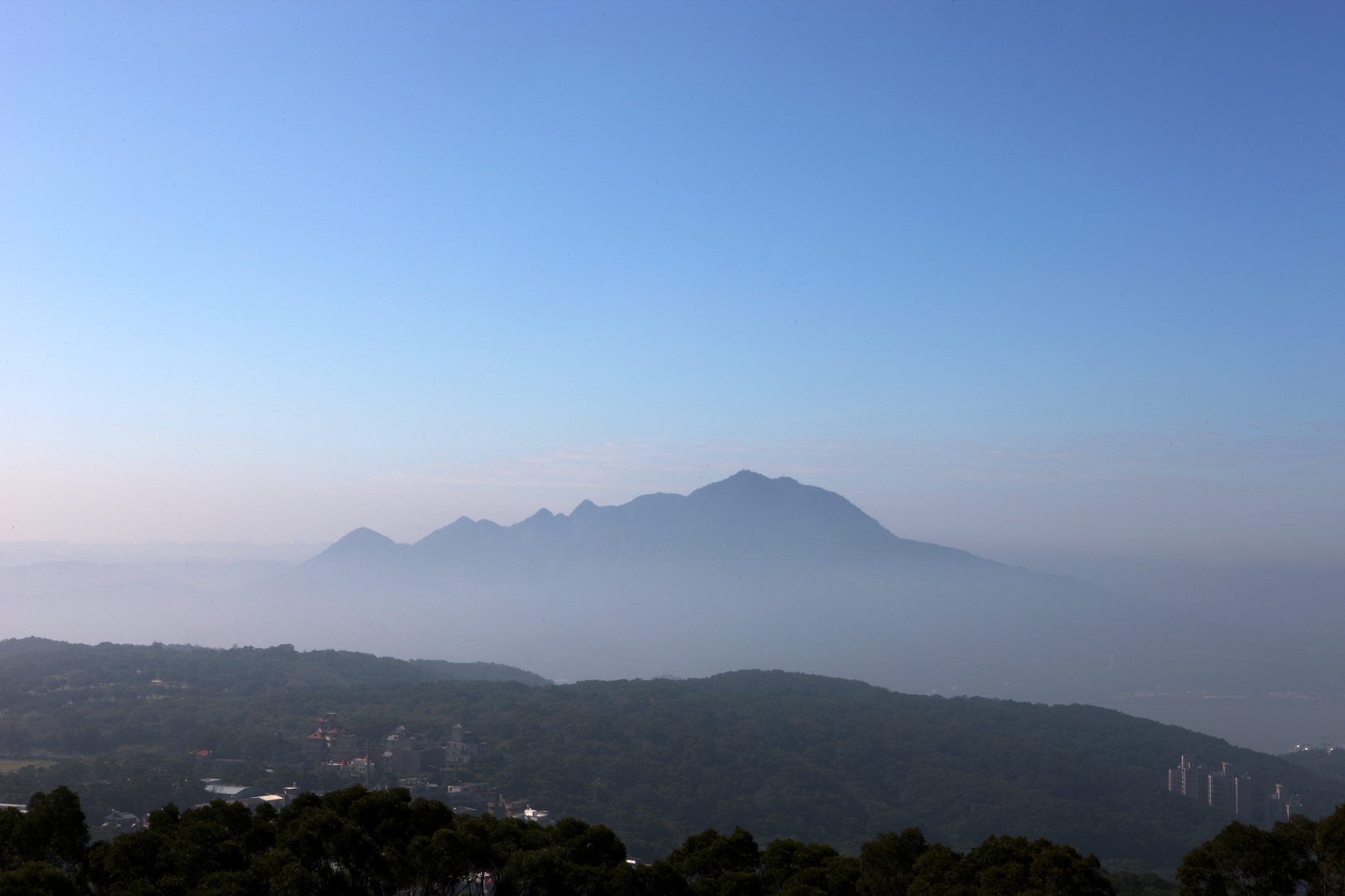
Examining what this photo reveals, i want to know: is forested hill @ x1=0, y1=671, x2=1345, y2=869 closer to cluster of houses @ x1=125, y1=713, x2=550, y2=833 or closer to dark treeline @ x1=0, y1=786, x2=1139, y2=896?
cluster of houses @ x1=125, y1=713, x2=550, y2=833

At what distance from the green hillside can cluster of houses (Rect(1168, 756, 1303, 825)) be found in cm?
137

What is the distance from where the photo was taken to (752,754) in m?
65.5

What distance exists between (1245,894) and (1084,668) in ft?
619

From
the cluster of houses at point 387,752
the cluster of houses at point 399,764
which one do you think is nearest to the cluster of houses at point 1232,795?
the cluster of houses at point 399,764

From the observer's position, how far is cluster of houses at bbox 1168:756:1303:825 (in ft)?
198

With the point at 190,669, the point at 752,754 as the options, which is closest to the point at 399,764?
the point at 752,754

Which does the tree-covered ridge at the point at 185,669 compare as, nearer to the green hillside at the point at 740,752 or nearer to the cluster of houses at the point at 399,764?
the green hillside at the point at 740,752

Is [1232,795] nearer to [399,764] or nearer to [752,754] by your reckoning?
[752,754]

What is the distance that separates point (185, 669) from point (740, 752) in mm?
48609

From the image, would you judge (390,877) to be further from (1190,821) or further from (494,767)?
(1190,821)

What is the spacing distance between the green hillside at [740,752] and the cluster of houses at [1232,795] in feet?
4.50

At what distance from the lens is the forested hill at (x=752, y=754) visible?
53875mm

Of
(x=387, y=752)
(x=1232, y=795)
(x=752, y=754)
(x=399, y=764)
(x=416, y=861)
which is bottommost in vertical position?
(x=1232, y=795)

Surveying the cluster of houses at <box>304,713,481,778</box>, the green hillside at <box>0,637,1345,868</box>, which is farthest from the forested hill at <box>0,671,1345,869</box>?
the cluster of houses at <box>304,713,481,778</box>
